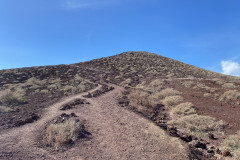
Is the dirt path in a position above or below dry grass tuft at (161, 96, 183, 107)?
below

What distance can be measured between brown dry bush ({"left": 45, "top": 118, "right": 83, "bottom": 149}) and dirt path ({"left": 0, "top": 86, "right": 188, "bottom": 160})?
1.40 ft

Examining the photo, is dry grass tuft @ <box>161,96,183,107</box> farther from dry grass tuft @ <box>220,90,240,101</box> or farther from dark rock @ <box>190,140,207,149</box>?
dark rock @ <box>190,140,207,149</box>

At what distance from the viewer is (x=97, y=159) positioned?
15.0 feet

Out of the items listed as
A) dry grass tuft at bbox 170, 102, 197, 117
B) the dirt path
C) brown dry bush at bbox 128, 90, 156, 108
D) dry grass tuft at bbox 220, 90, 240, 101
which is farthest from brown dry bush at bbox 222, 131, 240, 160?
dry grass tuft at bbox 220, 90, 240, 101

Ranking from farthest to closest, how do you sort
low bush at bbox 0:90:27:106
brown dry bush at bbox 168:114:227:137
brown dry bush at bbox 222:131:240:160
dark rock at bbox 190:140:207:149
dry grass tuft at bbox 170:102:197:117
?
1. low bush at bbox 0:90:27:106
2. dry grass tuft at bbox 170:102:197:117
3. brown dry bush at bbox 168:114:227:137
4. dark rock at bbox 190:140:207:149
5. brown dry bush at bbox 222:131:240:160

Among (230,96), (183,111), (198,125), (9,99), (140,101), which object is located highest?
(230,96)

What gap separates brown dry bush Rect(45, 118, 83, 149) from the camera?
5273 millimetres

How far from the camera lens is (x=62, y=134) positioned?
5.50 meters

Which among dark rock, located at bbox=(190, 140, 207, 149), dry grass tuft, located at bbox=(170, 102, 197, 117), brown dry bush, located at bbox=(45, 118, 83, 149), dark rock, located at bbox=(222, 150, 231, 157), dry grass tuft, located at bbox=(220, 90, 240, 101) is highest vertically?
dry grass tuft, located at bbox=(220, 90, 240, 101)

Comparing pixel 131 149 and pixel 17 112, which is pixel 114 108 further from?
pixel 17 112

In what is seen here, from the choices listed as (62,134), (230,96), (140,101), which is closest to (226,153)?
(62,134)

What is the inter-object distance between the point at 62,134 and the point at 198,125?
21.8 feet

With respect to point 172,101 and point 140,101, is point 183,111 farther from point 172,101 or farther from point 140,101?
point 140,101

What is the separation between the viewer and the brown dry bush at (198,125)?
684 cm
